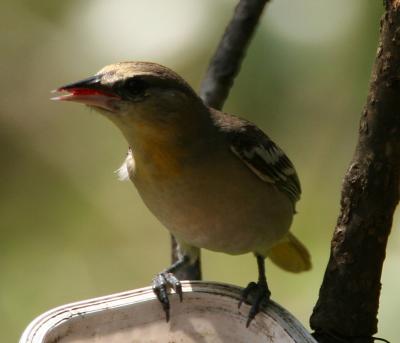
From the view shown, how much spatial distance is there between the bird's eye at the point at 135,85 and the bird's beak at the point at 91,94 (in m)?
0.06

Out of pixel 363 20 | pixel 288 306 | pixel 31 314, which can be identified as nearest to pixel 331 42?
pixel 363 20

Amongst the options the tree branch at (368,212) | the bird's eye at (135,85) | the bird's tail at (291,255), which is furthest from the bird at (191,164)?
the bird's tail at (291,255)

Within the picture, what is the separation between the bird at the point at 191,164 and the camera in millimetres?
3691

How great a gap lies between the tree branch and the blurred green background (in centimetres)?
48

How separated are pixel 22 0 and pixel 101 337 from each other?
2.68m

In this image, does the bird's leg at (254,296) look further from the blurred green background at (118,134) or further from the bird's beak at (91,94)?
the bird's beak at (91,94)

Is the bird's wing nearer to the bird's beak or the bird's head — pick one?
the bird's head

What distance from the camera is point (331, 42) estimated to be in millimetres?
4660

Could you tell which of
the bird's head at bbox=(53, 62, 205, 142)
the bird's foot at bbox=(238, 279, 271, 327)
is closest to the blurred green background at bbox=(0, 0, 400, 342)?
the bird's foot at bbox=(238, 279, 271, 327)

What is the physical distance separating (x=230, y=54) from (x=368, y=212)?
1313mm

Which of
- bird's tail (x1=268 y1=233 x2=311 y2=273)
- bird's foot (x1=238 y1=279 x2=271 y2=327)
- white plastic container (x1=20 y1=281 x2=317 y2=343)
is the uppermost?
bird's tail (x1=268 y1=233 x2=311 y2=273)

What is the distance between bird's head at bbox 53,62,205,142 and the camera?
3627 mm

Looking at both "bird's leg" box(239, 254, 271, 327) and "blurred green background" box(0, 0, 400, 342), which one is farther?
"blurred green background" box(0, 0, 400, 342)

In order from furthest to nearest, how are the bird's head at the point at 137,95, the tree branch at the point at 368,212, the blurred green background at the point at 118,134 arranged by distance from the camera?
the blurred green background at the point at 118,134
the bird's head at the point at 137,95
the tree branch at the point at 368,212
